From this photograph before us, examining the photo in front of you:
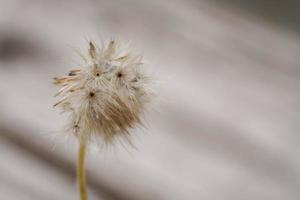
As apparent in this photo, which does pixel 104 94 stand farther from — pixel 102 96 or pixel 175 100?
pixel 175 100

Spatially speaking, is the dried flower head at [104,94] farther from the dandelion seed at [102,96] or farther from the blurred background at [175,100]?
the blurred background at [175,100]

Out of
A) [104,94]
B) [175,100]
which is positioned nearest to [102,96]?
[104,94]

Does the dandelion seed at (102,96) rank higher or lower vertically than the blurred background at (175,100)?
lower

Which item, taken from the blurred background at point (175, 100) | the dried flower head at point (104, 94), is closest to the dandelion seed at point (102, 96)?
the dried flower head at point (104, 94)

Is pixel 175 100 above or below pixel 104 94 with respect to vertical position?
above

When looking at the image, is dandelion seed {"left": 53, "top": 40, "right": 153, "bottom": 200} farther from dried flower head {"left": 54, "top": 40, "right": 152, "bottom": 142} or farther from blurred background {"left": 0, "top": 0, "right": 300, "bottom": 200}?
blurred background {"left": 0, "top": 0, "right": 300, "bottom": 200}
